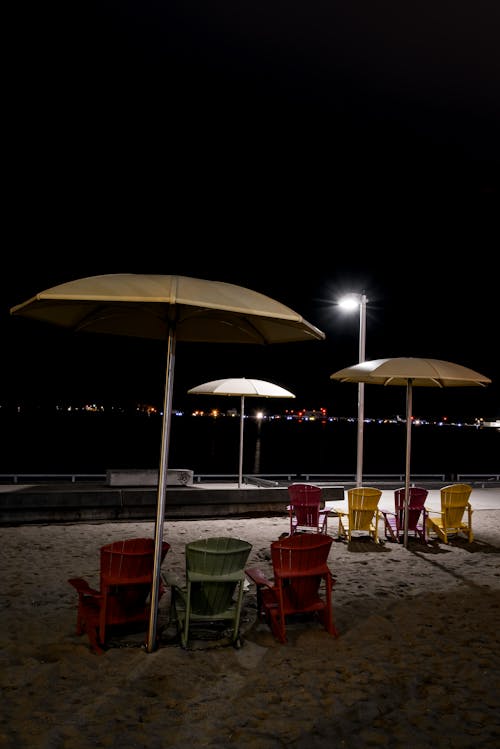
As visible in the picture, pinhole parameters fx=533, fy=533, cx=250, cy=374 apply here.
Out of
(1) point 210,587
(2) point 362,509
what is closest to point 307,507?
(2) point 362,509

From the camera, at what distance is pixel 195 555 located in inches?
193

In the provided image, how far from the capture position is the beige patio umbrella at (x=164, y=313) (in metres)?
4.05

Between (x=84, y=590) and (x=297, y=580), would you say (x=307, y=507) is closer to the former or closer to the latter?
(x=297, y=580)

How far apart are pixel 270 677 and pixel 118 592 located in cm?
155

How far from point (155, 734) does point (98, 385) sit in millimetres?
173809

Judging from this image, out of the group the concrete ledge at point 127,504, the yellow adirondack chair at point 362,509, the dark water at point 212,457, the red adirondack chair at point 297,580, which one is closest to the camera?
the red adirondack chair at point 297,580

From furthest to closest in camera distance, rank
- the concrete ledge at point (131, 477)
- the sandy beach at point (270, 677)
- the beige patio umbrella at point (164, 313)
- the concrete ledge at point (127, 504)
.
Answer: the concrete ledge at point (131, 477)
the concrete ledge at point (127, 504)
the beige patio umbrella at point (164, 313)
the sandy beach at point (270, 677)

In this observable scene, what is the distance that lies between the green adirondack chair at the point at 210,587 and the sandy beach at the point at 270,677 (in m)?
0.25

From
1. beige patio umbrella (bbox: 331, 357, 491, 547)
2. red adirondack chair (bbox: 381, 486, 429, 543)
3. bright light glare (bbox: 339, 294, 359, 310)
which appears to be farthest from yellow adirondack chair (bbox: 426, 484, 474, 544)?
bright light glare (bbox: 339, 294, 359, 310)

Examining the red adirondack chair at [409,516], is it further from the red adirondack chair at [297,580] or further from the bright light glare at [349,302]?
the bright light glare at [349,302]

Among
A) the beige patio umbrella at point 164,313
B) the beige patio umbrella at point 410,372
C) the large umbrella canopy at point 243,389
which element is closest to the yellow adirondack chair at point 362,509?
the beige patio umbrella at point 410,372

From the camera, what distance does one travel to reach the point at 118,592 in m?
4.91

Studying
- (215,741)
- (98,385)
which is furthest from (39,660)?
(98,385)

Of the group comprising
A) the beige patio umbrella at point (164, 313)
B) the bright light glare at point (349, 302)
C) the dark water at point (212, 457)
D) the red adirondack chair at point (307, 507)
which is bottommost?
the dark water at point (212, 457)
